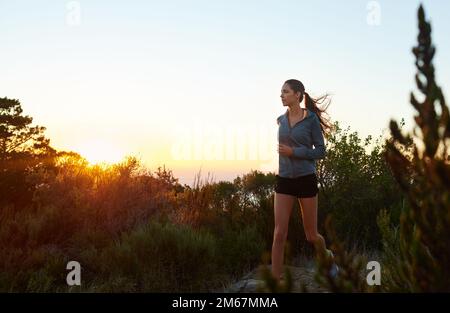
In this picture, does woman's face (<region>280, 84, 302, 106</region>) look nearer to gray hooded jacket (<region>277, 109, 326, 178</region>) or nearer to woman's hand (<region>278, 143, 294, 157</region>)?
gray hooded jacket (<region>277, 109, 326, 178</region>)

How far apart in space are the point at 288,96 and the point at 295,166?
863 millimetres

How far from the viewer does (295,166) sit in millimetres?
6141

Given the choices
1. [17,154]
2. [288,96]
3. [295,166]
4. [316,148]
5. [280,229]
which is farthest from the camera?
[17,154]

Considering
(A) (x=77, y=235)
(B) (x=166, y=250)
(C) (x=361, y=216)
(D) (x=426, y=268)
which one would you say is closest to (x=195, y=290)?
(B) (x=166, y=250)

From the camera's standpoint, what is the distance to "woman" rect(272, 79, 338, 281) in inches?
239

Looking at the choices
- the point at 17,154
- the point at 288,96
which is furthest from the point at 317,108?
the point at 17,154

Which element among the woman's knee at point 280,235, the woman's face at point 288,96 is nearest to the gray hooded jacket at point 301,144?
the woman's face at point 288,96

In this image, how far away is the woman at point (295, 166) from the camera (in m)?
6.08

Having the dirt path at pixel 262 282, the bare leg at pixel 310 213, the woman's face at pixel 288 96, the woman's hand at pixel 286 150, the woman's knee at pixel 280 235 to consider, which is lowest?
the dirt path at pixel 262 282

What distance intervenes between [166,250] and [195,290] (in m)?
→ 0.73

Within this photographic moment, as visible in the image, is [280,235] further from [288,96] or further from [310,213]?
[288,96]

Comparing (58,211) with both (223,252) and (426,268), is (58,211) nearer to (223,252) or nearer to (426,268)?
(223,252)

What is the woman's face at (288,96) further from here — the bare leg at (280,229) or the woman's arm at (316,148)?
the bare leg at (280,229)
